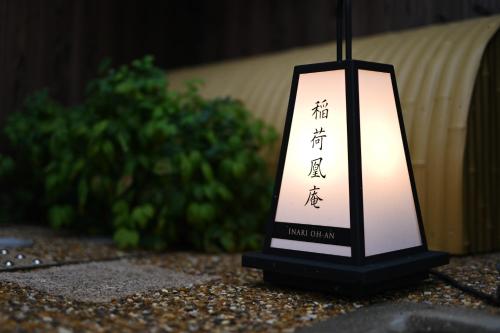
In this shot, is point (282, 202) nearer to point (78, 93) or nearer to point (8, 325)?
point (8, 325)

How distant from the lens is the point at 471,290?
3.30 m

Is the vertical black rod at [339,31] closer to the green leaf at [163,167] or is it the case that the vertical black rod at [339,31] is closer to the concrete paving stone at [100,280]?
the concrete paving stone at [100,280]

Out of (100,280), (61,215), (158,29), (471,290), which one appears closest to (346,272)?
(471,290)

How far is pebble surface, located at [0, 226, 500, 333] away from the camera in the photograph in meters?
2.72

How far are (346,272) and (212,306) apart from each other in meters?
0.74

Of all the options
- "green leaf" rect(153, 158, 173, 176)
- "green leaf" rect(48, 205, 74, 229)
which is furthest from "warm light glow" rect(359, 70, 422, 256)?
"green leaf" rect(48, 205, 74, 229)

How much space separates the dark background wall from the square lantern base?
138 inches

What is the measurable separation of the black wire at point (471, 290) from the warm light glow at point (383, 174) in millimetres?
262

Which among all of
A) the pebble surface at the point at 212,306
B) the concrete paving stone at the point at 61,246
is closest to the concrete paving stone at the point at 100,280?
the pebble surface at the point at 212,306

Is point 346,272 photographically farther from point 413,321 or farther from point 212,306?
point 212,306

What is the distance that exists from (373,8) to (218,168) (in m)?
2.89

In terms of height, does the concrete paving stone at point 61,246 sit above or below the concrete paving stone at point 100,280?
above

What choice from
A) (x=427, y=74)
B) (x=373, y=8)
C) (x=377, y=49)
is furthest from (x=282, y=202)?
(x=373, y=8)

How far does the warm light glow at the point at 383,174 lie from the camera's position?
331cm
